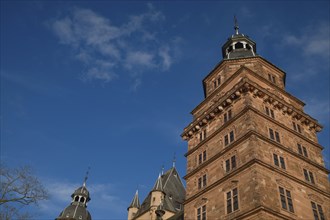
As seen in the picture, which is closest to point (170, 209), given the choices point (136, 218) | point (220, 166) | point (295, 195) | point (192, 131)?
point (136, 218)

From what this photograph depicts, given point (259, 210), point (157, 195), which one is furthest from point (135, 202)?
point (259, 210)

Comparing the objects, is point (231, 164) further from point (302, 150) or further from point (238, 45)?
point (238, 45)

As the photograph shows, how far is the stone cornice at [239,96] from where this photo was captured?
1169 inches

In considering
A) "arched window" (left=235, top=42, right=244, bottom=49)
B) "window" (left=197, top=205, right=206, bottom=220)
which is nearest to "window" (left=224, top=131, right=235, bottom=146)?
"window" (left=197, top=205, right=206, bottom=220)

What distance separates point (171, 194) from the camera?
5603 centimetres

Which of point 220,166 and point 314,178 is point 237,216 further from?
point 314,178

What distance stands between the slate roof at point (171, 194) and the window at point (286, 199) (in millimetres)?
29593

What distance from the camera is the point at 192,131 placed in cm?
3441

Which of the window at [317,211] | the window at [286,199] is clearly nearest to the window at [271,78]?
the window at [317,211]

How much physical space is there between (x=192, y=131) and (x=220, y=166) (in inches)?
284

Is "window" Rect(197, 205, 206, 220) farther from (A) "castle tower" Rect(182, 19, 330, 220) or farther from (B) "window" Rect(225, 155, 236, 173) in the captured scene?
(B) "window" Rect(225, 155, 236, 173)

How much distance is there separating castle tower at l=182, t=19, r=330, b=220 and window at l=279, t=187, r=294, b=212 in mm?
84

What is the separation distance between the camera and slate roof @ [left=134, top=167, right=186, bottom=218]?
175 ft

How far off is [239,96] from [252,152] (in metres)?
6.82
